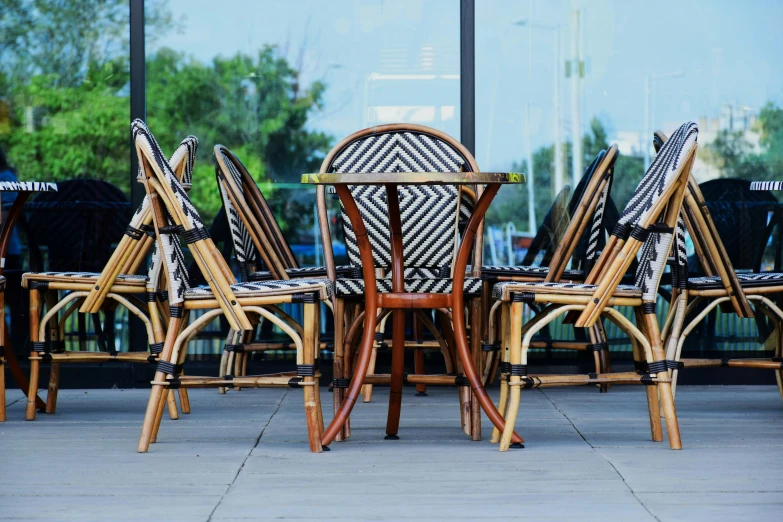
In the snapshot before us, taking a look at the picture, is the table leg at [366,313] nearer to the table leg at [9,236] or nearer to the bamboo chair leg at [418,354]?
the bamboo chair leg at [418,354]

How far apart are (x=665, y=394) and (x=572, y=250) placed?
917mm

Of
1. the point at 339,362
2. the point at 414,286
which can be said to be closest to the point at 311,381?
the point at 339,362

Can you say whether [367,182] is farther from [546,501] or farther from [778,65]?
[778,65]

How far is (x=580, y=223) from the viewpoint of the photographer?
3812mm

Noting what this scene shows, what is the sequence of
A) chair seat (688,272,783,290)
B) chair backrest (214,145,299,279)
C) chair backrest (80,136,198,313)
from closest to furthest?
chair backrest (80,136,198,313), chair seat (688,272,783,290), chair backrest (214,145,299,279)

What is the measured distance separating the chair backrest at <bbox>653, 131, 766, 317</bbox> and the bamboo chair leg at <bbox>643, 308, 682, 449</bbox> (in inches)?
24.2

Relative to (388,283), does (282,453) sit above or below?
below

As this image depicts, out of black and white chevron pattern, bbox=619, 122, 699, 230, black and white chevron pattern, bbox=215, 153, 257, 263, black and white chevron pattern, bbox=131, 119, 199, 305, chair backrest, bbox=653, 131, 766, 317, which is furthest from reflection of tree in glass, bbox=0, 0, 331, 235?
black and white chevron pattern, bbox=619, 122, 699, 230

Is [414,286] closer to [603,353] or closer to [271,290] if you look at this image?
[271,290]

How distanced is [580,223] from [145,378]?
6.60ft

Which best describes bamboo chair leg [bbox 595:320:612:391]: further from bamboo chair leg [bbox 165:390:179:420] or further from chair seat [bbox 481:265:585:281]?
bamboo chair leg [bbox 165:390:179:420]

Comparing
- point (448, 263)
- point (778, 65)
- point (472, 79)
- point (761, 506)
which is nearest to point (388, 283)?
point (448, 263)

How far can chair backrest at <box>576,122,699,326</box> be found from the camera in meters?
2.96

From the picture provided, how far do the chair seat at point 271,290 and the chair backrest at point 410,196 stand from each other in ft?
1.68
